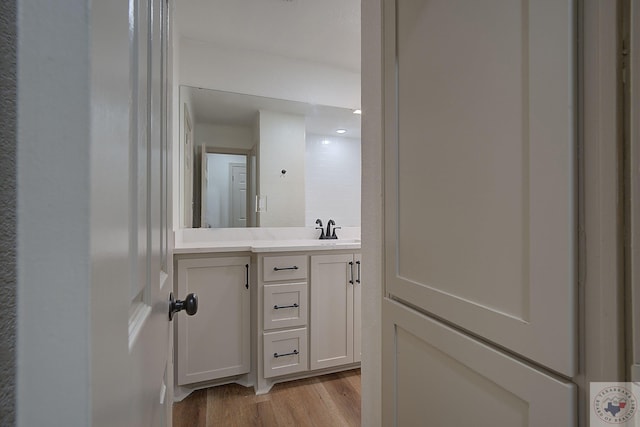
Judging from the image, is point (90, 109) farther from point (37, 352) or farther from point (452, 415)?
point (452, 415)

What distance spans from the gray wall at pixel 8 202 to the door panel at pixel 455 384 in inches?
25.8

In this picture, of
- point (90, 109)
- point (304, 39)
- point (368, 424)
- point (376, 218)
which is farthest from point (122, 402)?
point (304, 39)

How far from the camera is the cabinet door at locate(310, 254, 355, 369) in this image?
2.03 metres

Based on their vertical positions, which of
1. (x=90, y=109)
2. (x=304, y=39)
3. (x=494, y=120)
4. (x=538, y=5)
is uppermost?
(x=304, y=39)

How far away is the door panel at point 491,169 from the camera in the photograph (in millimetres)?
469

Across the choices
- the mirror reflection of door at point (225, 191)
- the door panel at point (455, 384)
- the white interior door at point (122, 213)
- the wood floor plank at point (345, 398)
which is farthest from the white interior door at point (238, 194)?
the white interior door at point (122, 213)

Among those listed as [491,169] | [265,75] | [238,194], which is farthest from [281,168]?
[491,169]

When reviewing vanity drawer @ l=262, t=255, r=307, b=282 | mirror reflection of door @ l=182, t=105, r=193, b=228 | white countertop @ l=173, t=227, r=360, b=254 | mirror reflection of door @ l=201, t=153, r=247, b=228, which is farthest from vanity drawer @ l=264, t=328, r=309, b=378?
mirror reflection of door @ l=182, t=105, r=193, b=228

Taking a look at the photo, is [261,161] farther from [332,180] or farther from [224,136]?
[332,180]

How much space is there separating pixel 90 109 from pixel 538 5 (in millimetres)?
662

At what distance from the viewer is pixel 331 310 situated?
2.09 metres

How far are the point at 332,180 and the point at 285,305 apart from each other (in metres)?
1.21

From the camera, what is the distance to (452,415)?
0.69m

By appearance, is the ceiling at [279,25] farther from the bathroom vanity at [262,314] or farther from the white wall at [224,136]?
the bathroom vanity at [262,314]
